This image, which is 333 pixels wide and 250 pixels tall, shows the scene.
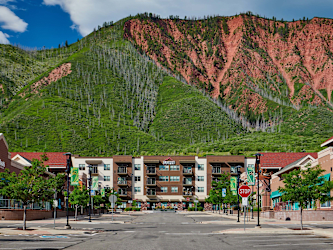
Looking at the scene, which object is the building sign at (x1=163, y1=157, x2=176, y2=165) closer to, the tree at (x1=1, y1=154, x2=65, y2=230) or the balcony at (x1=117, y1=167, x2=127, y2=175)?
the balcony at (x1=117, y1=167, x2=127, y2=175)

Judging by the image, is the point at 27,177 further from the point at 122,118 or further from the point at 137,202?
the point at 122,118

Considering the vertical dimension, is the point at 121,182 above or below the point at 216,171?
below

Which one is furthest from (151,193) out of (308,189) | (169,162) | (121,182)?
(308,189)

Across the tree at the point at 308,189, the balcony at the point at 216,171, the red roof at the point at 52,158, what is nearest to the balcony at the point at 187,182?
the balcony at the point at 216,171

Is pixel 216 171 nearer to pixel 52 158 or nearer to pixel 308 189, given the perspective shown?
pixel 52 158

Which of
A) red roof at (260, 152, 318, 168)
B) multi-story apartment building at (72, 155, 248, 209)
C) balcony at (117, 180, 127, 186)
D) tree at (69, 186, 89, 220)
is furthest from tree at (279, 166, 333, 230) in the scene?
balcony at (117, 180, 127, 186)

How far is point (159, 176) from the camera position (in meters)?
113

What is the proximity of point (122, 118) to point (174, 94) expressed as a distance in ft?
124

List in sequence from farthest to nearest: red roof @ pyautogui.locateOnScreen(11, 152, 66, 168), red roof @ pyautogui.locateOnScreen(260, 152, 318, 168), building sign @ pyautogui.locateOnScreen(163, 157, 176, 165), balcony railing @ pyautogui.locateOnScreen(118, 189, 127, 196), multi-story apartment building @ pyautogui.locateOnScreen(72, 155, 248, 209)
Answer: building sign @ pyautogui.locateOnScreen(163, 157, 176, 165), multi-story apartment building @ pyautogui.locateOnScreen(72, 155, 248, 209), balcony railing @ pyautogui.locateOnScreen(118, 189, 127, 196), red roof @ pyautogui.locateOnScreen(11, 152, 66, 168), red roof @ pyautogui.locateOnScreen(260, 152, 318, 168)

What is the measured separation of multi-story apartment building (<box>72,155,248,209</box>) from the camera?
111625mm

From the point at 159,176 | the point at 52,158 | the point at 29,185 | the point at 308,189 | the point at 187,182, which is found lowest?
the point at 187,182

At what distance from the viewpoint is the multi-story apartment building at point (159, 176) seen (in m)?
112

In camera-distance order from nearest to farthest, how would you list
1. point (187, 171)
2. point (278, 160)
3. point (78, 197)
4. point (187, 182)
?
point (78, 197), point (278, 160), point (187, 182), point (187, 171)

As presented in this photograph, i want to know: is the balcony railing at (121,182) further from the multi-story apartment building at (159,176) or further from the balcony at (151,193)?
the balcony at (151,193)
